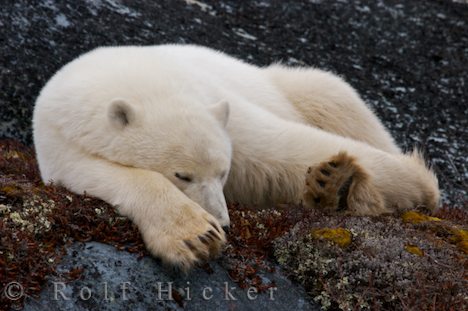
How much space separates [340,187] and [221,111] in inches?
41.1

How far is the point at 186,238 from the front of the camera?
12.9ft

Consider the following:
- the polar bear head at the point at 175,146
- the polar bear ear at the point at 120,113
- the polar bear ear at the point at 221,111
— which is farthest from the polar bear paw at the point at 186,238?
the polar bear ear at the point at 221,111

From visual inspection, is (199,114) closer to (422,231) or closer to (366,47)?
(422,231)

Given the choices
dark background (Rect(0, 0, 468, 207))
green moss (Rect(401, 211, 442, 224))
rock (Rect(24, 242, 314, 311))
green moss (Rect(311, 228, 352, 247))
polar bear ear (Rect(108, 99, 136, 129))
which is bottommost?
dark background (Rect(0, 0, 468, 207))

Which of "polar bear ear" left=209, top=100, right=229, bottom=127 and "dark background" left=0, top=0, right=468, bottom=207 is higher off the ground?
"polar bear ear" left=209, top=100, right=229, bottom=127

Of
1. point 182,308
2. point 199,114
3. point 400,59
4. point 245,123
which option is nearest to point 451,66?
point 400,59

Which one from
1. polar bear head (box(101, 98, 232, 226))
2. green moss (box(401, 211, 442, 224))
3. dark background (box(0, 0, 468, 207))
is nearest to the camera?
polar bear head (box(101, 98, 232, 226))

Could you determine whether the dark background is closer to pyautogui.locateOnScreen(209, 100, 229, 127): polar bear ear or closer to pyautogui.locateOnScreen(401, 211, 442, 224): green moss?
pyautogui.locateOnScreen(401, 211, 442, 224): green moss

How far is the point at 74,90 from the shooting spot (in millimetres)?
5172

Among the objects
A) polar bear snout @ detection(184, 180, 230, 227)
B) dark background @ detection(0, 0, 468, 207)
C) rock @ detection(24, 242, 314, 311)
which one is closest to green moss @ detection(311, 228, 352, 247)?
rock @ detection(24, 242, 314, 311)

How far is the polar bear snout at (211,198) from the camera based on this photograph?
14.4 ft

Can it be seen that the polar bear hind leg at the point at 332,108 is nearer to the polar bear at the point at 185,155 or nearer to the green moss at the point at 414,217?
the polar bear at the point at 185,155

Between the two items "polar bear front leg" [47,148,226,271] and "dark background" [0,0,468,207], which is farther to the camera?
"dark background" [0,0,468,207]

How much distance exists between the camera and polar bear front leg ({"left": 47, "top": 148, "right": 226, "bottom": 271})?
3.90 meters
